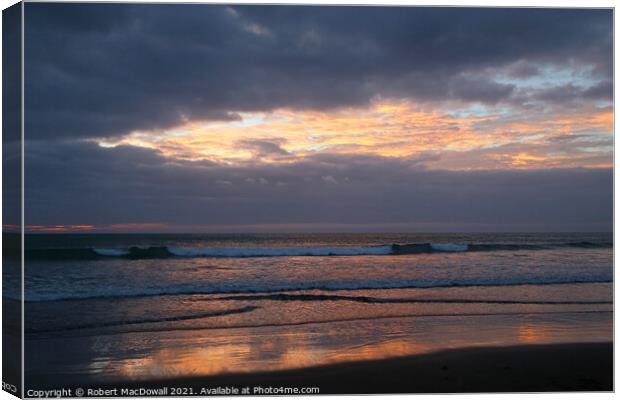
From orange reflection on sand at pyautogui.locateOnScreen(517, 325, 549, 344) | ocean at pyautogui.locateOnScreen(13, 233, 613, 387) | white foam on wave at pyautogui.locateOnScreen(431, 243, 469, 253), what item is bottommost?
orange reflection on sand at pyautogui.locateOnScreen(517, 325, 549, 344)

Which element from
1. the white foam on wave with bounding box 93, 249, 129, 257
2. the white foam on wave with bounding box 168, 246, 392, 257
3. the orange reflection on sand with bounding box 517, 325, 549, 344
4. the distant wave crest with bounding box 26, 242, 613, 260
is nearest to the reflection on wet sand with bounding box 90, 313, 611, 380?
the orange reflection on sand with bounding box 517, 325, 549, 344

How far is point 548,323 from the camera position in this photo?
583cm

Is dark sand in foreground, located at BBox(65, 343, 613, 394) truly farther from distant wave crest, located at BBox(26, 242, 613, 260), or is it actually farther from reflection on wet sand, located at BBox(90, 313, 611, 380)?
distant wave crest, located at BBox(26, 242, 613, 260)

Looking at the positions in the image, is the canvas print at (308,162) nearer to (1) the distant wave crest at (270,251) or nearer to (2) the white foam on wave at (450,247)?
(1) the distant wave crest at (270,251)

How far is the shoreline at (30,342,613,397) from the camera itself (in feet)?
13.7

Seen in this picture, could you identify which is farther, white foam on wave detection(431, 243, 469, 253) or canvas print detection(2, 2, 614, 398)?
white foam on wave detection(431, 243, 469, 253)

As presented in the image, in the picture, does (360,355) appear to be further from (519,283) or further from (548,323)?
(519,283)

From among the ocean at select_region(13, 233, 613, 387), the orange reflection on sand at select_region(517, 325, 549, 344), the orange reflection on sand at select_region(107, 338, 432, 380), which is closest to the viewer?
the orange reflection on sand at select_region(107, 338, 432, 380)

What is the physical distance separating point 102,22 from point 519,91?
12.3ft

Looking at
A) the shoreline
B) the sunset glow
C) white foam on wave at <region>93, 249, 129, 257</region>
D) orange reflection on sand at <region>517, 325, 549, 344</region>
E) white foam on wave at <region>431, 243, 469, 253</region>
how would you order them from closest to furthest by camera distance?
the shoreline → orange reflection on sand at <region>517, 325, 549, 344</region> → the sunset glow → white foam on wave at <region>93, 249, 129, 257</region> → white foam on wave at <region>431, 243, 469, 253</region>

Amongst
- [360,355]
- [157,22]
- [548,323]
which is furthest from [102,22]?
[548,323]

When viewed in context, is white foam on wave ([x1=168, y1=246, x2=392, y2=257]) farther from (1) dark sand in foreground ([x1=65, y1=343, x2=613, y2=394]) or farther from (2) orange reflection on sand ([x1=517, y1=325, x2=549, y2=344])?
(1) dark sand in foreground ([x1=65, y1=343, x2=613, y2=394])

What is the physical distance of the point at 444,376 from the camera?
4.36 meters

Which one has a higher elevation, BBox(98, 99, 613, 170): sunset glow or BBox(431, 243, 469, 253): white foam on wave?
BBox(98, 99, 613, 170): sunset glow
